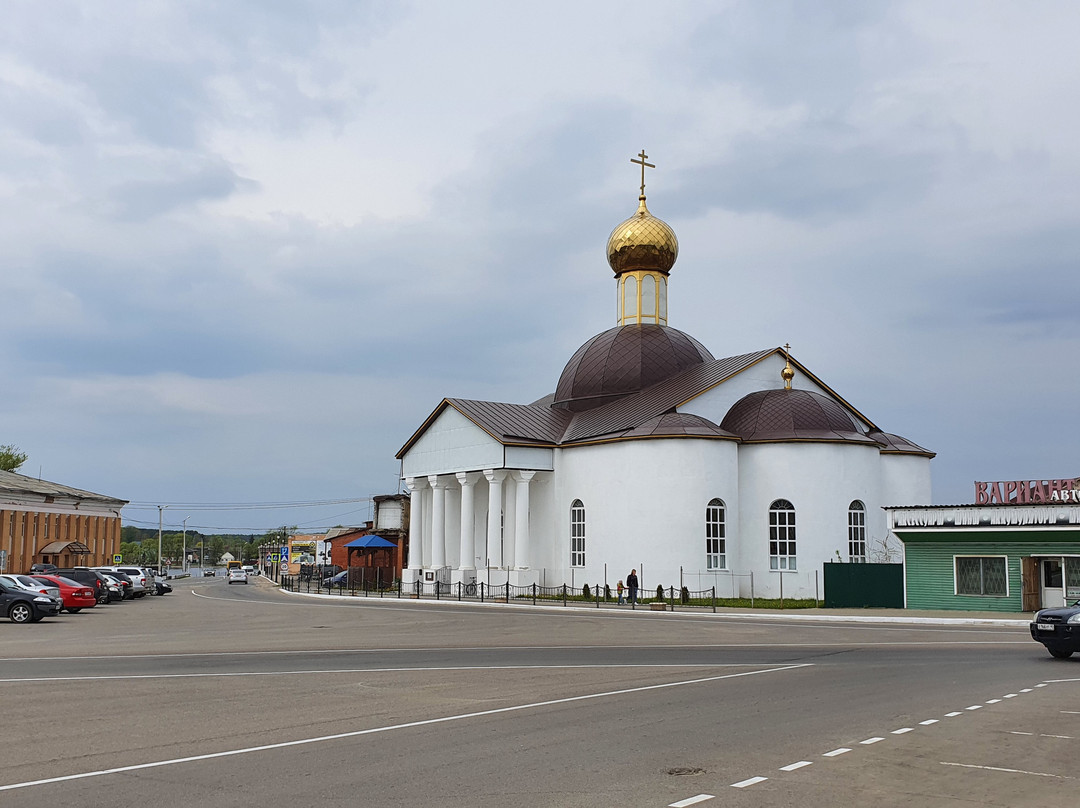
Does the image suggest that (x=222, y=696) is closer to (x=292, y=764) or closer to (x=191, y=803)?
(x=292, y=764)

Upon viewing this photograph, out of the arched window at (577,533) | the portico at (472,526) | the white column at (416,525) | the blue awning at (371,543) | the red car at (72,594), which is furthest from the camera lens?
the blue awning at (371,543)

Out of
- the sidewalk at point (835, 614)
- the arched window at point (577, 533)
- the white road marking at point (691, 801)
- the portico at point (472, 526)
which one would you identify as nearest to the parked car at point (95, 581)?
the sidewalk at point (835, 614)

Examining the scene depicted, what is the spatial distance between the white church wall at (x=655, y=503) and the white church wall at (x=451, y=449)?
A: 222 inches

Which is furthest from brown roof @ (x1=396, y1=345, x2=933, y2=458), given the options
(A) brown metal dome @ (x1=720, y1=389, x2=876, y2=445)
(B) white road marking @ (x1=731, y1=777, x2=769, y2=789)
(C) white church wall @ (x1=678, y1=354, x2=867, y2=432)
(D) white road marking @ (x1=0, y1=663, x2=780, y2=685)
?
(B) white road marking @ (x1=731, y1=777, x2=769, y2=789)

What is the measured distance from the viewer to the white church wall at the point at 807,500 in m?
42.3

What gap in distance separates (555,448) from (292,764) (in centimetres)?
3949

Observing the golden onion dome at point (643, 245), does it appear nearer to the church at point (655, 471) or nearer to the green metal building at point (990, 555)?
the church at point (655, 471)

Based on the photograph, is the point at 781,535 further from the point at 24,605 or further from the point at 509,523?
the point at 24,605

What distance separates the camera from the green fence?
3691cm

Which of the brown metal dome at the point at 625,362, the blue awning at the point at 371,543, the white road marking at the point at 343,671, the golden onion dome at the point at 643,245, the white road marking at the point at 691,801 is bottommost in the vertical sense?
the white road marking at the point at 343,671

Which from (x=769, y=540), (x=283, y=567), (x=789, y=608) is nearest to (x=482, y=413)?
(x=769, y=540)

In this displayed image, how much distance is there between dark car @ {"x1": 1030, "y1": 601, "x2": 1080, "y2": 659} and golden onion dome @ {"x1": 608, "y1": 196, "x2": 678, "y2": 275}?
125ft

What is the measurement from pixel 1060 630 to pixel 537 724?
11.7 m

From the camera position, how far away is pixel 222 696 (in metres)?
13.4
